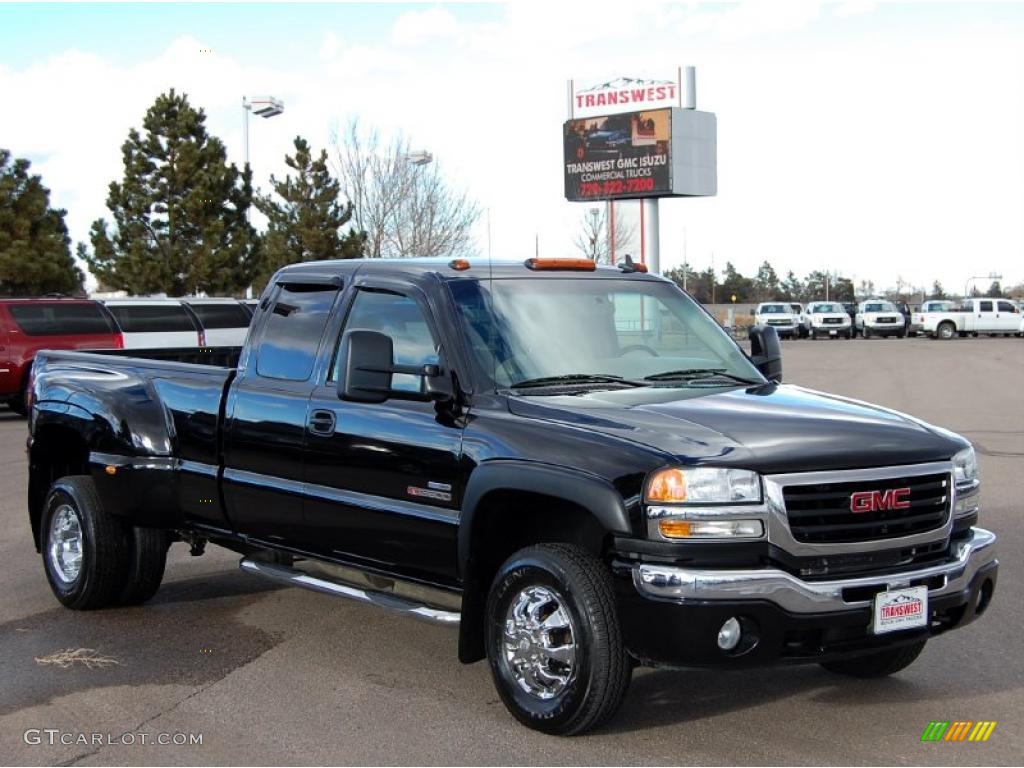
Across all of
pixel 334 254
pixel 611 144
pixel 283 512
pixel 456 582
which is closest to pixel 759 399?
pixel 456 582

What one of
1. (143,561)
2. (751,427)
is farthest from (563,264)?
(143,561)

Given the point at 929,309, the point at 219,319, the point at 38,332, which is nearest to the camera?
the point at 38,332

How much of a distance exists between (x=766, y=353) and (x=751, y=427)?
1.99 metres

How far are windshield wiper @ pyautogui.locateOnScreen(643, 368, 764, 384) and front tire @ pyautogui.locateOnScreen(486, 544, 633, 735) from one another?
3.84 ft

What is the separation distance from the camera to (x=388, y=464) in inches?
220

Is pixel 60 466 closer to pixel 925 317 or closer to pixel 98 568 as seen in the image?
pixel 98 568

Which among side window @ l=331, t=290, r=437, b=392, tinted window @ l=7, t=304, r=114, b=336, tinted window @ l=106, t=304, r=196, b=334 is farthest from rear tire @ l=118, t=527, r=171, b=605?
tinted window @ l=106, t=304, r=196, b=334

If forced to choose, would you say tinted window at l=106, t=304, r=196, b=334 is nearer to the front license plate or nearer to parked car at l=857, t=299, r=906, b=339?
the front license plate

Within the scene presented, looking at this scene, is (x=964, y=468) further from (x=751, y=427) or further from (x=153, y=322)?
(x=153, y=322)

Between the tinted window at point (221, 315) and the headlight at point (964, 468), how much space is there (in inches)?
750

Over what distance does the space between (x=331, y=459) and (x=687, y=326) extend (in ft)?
6.42

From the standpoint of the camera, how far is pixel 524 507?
5.18 meters

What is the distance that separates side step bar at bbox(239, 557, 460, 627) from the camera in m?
5.34

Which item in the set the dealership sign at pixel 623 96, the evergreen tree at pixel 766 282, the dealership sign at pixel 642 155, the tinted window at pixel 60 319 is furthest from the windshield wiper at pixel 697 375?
the evergreen tree at pixel 766 282
